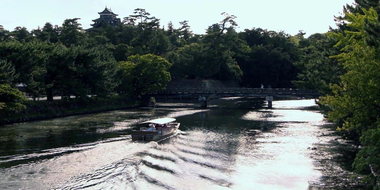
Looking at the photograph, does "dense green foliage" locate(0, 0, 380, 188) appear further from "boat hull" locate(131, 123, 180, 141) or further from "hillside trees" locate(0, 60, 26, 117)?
"boat hull" locate(131, 123, 180, 141)

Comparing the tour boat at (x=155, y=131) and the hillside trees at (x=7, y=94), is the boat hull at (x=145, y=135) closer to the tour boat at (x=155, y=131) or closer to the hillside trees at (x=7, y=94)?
the tour boat at (x=155, y=131)

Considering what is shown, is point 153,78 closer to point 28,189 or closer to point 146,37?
point 146,37

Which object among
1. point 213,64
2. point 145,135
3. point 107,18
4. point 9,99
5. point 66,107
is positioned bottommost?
point 145,135

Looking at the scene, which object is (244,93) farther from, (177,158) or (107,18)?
(107,18)

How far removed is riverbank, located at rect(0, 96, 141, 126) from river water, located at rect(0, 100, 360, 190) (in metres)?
4.09

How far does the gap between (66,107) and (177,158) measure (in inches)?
1664

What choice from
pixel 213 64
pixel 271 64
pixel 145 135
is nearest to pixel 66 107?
pixel 145 135

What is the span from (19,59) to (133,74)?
31.3m

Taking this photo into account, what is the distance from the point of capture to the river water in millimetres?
28234

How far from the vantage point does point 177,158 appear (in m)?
36.1

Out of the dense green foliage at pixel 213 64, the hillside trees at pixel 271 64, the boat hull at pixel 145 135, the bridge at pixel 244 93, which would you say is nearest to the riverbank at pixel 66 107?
the dense green foliage at pixel 213 64

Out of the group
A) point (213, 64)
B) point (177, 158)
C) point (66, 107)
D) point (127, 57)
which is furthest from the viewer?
point (213, 64)

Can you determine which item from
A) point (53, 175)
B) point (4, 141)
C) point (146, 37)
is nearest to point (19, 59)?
point (4, 141)

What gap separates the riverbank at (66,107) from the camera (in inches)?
2437
